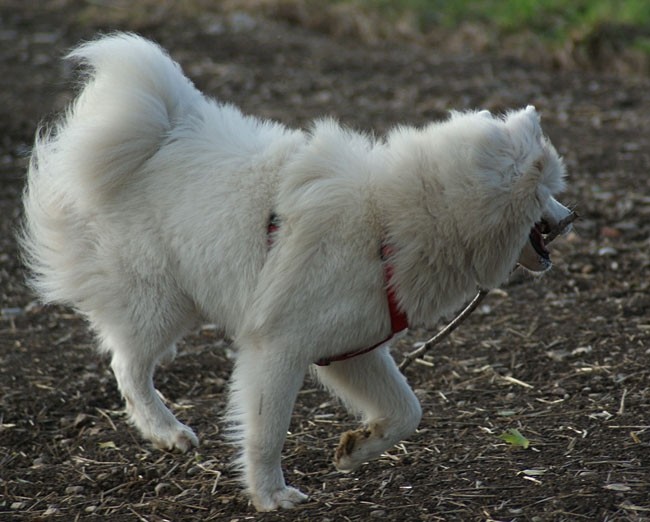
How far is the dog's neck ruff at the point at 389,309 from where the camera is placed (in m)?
3.45

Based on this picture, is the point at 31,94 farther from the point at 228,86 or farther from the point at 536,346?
the point at 536,346

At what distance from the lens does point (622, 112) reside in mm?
8898

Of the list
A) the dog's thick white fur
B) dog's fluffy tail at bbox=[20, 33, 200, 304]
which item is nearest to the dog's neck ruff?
the dog's thick white fur

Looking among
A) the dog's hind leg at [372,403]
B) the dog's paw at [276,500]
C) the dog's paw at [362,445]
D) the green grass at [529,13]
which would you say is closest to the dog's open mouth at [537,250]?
the dog's hind leg at [372,403]

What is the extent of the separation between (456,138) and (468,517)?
4.25 feet

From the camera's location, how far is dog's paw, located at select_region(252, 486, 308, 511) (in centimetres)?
360

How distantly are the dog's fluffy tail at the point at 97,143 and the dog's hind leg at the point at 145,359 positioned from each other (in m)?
0.22

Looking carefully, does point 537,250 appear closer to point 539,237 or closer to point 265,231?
point 539,237

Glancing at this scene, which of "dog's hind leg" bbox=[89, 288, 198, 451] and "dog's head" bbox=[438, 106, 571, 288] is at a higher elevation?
"dog's head" bbox=[438, 106, 571, 288]

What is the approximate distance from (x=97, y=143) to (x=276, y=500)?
1489 mm

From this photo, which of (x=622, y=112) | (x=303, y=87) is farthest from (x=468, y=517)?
(x=303, y=87)

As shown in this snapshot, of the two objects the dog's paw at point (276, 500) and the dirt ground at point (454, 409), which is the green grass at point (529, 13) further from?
the dog's paw at point (276, 500)

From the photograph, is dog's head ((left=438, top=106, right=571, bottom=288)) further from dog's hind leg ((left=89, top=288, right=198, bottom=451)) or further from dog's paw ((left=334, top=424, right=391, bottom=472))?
dog's hind leg ((left=89, top=288, right=198, bottom=451))

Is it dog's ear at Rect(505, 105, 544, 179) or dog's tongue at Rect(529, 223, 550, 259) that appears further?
dog's tongue at Rect(529, 223, 550, 259)
